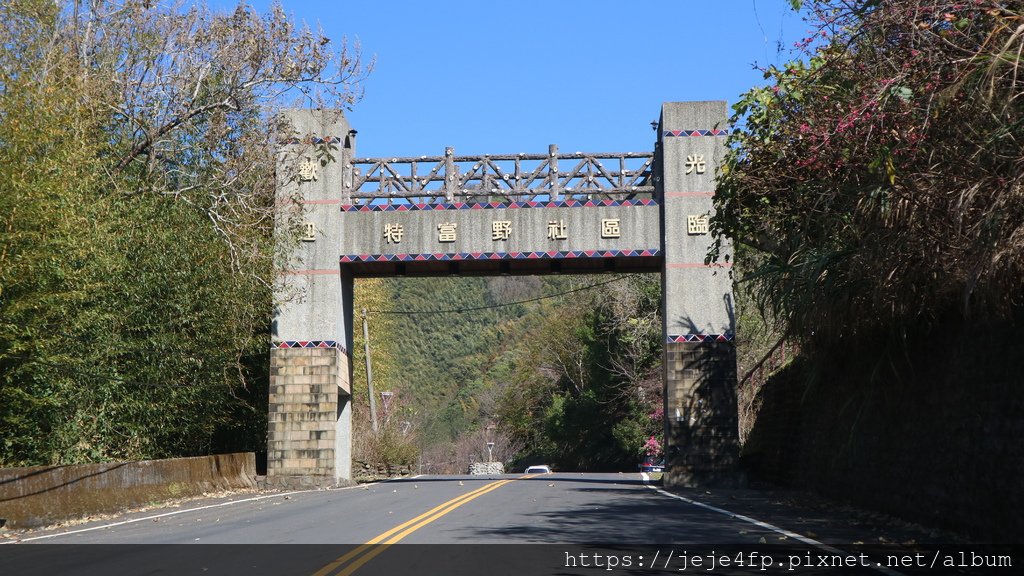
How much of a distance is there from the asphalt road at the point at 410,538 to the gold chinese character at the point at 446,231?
9939 mm

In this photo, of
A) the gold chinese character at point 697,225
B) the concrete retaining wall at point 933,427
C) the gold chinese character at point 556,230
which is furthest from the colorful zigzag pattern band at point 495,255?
the concrete retaining wall at point 933,427

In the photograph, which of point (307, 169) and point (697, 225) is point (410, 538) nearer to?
point (697, 225)

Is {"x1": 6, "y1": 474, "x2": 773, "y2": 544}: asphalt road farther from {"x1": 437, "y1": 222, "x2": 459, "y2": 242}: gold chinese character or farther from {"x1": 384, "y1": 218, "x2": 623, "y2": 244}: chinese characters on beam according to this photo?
{"x1": 437, "y1": 222, "x2": 459, "y2": 242}: gold chinese character

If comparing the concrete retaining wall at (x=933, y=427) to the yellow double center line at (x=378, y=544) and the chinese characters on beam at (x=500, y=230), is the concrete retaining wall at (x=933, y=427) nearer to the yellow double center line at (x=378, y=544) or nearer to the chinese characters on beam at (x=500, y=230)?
the yellow double center line at (x=378, y=544)

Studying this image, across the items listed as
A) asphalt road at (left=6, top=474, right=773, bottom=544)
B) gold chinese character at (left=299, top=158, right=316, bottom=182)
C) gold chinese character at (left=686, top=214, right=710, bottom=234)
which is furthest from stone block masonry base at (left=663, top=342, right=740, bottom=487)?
gold chinese character at (left=299, top=158, right=316, bottom=182)

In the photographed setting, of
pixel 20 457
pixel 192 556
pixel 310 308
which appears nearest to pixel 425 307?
pixel 310 308

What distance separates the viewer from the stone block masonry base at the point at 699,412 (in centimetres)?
2447

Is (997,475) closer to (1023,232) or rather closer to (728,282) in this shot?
(1023,232)

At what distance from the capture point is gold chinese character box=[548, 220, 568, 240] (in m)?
25.8

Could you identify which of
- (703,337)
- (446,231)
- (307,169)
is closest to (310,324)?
(307,169)

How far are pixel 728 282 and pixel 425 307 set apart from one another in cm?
8680

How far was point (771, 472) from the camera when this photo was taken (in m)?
23.2

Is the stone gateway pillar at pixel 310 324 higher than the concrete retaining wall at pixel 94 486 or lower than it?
higher

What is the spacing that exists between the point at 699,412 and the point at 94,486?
1441 centimetres
